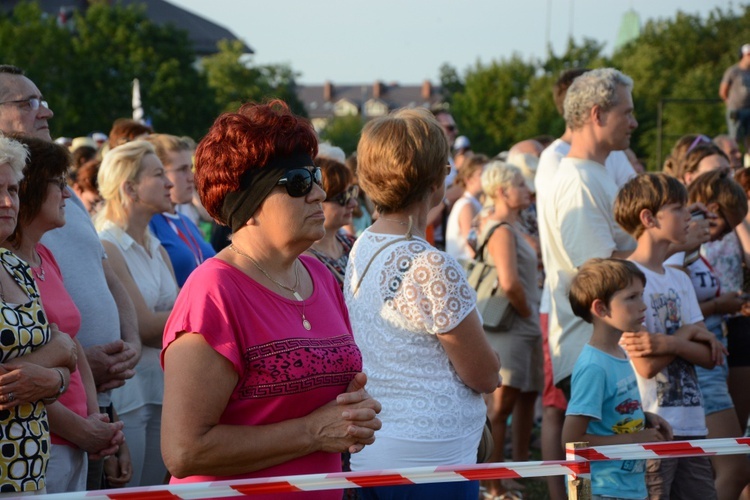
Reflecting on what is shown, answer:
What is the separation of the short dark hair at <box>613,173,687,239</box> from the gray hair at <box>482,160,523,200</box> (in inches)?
67.5

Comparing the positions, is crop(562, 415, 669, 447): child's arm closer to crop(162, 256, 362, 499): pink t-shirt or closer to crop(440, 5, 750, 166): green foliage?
crop(162, 256, 362, 499): pink t-shirt

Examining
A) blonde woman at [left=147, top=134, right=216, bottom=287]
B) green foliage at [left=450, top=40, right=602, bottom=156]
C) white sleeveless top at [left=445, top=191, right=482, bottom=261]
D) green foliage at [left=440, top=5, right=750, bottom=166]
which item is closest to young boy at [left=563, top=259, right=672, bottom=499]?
blonde woman at [left=147, top=134, right=216, bottom=287]

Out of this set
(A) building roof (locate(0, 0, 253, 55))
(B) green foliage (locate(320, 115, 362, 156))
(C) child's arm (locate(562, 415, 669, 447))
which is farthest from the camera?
(B) green foliage (locate(320, 115, 362, 156))

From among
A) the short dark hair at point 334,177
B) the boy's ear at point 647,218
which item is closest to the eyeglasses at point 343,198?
the short dark hair at point 334,177

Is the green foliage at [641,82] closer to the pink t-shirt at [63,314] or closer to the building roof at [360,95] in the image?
the pink t-shirt at [63,314]

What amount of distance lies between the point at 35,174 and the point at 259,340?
1600 mm

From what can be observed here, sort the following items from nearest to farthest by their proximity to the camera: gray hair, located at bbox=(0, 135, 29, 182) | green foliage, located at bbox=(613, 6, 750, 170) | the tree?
gray hair, located at bbox=(0, 135, 29, 182) → the tree → green foliage, located at bbox=(613, 6, 750, 170)

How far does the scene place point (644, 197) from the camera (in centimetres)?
510

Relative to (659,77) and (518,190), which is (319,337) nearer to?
(518,190)

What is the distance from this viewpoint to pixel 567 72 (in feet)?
22.2

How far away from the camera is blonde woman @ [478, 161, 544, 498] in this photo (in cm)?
659

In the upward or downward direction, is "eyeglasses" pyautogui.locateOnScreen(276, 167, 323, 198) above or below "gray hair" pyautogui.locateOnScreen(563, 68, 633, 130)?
below

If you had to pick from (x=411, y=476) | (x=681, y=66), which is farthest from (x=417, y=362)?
(x=681, y=66)

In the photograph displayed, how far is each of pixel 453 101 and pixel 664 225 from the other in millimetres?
76868
